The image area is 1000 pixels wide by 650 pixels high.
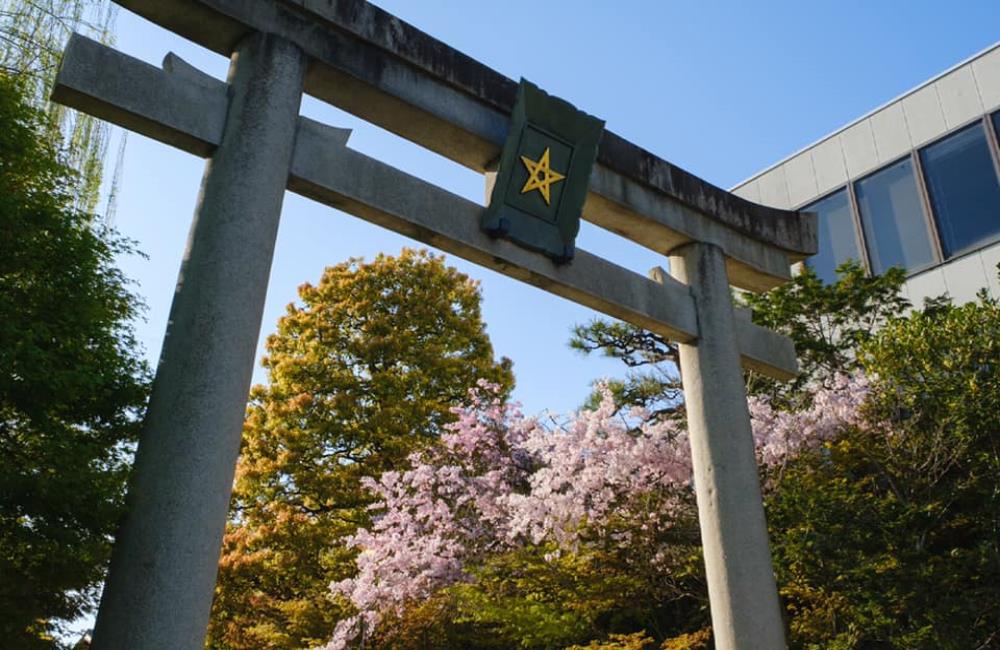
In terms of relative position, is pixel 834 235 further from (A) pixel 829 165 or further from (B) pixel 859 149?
(B) pixel 859 149

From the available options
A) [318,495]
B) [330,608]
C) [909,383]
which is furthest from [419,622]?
[909,383]

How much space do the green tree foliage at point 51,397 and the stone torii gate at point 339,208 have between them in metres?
0.33

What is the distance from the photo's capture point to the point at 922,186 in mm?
14461

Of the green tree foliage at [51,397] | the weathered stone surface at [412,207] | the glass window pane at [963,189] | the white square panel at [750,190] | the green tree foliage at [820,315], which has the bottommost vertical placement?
the green tree foliage at [51,397]

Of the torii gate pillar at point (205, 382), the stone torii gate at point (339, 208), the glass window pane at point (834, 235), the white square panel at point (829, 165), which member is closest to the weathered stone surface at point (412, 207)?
the stone torii gate at point (339, 208)

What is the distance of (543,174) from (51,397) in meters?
3.79

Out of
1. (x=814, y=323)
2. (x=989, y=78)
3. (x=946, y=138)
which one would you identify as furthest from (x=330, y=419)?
(x=989, y=78)

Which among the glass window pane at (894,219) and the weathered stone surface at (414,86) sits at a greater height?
the glass window pane at (894,219)

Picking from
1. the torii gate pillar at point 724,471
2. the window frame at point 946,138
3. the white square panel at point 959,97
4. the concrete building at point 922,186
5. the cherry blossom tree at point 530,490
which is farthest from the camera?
the white square panel at point 959,97

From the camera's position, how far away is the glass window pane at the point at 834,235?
15.6m

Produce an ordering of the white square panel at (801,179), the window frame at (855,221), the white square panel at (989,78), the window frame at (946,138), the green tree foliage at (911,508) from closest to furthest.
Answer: the green tree foliage at (911,508) → the window frame at (946,138) → the white square panel at (989,78) → the window frame at (855,221) → the white square panel at (801,179)

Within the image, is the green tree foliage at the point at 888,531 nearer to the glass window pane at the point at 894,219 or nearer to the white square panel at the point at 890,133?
the glass window pane at the point at 894,219

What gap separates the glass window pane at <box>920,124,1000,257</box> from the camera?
1355 cm

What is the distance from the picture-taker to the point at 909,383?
8.77 m
